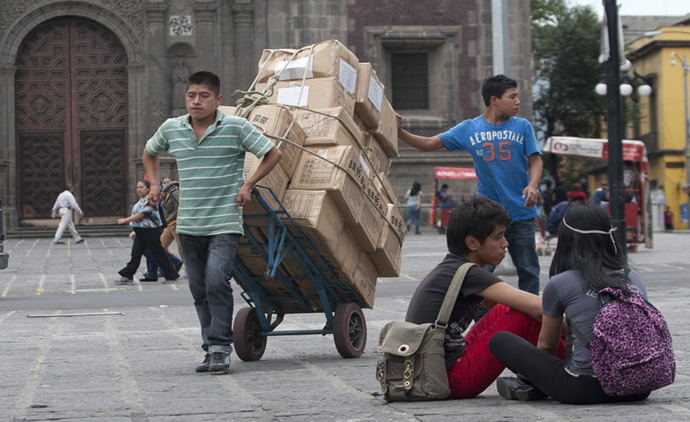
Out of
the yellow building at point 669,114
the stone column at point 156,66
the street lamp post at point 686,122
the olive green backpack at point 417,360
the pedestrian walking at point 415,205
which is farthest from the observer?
the yellow building at point 669,114

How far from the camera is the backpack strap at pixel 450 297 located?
5988 millimetres

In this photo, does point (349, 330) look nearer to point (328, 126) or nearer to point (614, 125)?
point (328, 126)

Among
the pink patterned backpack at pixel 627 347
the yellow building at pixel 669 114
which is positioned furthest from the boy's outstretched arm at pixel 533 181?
the yellow building at pixel 669 114

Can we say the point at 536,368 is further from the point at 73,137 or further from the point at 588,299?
the point at 73,137

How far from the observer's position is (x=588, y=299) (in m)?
5.63

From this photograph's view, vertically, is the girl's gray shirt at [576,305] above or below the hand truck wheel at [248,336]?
above

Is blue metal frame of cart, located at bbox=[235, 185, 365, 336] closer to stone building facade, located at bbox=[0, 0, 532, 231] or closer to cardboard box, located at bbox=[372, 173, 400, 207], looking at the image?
cardboard box, located at bbox=[372, 173, 400, 207]

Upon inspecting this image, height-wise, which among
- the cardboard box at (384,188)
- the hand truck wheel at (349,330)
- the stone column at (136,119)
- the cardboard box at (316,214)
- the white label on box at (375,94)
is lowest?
the hand truck wheel at (349,330)

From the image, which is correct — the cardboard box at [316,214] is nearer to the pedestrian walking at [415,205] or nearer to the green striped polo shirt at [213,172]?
the green striped polo shirt at [213,172]

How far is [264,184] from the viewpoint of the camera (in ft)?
25.6

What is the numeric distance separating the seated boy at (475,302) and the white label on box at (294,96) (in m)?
2.61

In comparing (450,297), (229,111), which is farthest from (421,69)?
(450,297)

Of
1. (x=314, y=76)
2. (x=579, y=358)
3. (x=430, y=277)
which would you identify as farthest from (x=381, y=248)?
(x=579, y=358)

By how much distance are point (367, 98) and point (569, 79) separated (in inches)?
1725
